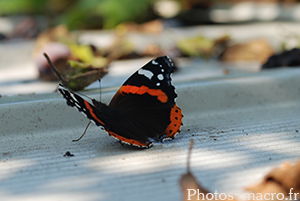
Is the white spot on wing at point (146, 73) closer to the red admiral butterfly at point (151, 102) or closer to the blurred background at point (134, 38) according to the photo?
the red admiral butterfly at point (151, 102)

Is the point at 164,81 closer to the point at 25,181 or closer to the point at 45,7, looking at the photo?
the point at 25,181

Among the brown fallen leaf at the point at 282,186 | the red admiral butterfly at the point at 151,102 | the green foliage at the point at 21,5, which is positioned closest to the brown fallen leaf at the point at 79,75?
the red admiral butterfly at the point at 151,102

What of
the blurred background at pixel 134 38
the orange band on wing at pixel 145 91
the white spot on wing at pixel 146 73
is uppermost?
the white spot on wing at pixel 146 73

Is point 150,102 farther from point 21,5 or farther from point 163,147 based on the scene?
point 21,5

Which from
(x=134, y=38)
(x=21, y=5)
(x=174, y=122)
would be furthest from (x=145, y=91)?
(x=21, y=5)

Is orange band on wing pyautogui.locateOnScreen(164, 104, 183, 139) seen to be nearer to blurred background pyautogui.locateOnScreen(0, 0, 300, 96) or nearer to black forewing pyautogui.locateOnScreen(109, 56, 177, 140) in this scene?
black forewing pyautogui.locateOnScreen(109, 56, 177, 140)

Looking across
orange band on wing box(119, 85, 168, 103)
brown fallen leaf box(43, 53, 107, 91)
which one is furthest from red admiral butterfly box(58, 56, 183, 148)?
brown fallen leaf box(43, 53, 107, 91)

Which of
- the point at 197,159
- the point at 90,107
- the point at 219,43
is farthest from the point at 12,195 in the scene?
the point at 219,43
